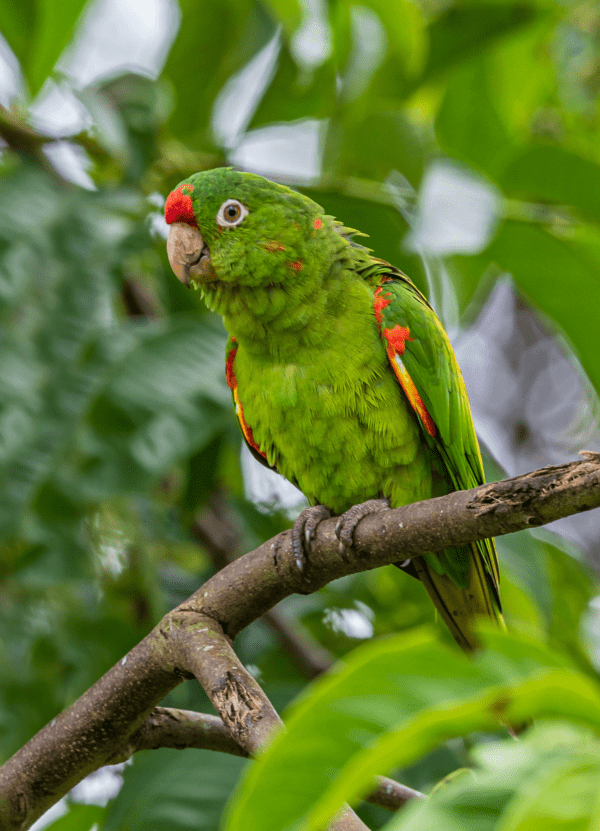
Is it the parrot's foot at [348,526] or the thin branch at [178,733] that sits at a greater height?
the parrot's foot at [348,526]

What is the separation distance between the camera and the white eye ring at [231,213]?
2.01 m

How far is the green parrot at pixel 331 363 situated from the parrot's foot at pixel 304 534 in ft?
0.05

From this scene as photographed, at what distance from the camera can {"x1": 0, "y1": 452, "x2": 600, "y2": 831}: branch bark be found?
3.63 ft

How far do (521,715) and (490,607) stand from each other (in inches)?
65.6

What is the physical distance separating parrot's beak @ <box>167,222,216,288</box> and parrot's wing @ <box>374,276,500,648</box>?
463mm

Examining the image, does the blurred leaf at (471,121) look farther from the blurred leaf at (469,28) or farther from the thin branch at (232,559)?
the thin branch at (232,559)

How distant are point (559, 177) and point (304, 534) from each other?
1.33 meters

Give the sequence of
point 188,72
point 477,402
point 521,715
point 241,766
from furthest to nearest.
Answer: point 477,402, point 188,72, point 241,766, point 521,715

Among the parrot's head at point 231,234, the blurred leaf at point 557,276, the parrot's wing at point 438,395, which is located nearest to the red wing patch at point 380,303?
the parrot's wing at point 438,395

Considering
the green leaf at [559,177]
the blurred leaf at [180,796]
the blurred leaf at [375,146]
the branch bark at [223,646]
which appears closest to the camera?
the branch bark at [223,646]

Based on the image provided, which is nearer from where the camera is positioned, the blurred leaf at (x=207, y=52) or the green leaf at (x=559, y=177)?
the green leaf at (x=559, y=177)

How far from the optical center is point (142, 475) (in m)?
1.90

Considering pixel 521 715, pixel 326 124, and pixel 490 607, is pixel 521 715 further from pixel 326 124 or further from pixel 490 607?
pixel 326 124

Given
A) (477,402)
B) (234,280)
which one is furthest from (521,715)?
(477,402)
